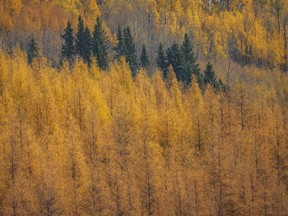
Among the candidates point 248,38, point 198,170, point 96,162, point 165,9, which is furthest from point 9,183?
point 248,38

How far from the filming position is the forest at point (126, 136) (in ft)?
161

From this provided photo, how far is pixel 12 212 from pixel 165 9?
97.1 m

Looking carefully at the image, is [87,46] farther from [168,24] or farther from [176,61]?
[168,24]

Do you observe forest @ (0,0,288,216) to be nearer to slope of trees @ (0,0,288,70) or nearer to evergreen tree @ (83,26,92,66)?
evergreen tree @ (83,26,92,66)

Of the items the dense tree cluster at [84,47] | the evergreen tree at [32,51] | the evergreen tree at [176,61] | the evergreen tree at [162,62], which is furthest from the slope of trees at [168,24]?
the evergreen tree at [176,61]

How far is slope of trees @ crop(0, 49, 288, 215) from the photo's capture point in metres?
48.5

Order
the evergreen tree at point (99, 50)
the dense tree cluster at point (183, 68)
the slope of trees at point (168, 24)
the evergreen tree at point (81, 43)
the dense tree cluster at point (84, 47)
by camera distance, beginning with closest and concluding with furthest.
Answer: the dense tree cluster at point (183, 68) → the evergreen tree at point (99, 50) → the dense tree cluster at point (84, 47) → the evergreen tree at point (81, 43) → the slope of trees at point (168, 24)

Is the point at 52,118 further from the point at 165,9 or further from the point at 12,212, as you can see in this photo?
the point at 165,9

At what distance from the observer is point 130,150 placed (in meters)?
55.9

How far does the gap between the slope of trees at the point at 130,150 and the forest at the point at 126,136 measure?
0.50 feet

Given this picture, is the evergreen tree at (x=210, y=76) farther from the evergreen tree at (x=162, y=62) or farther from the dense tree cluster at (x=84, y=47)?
the dense tree cluster at (x=84, y=47)

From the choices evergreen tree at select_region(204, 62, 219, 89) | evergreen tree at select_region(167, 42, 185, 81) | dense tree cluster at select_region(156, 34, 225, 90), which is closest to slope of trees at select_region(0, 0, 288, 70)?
dense tree cluster at select_region(156, 34, 225, 90)

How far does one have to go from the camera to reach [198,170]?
5584cm

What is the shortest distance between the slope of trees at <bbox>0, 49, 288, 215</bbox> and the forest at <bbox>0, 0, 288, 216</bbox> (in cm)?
15
